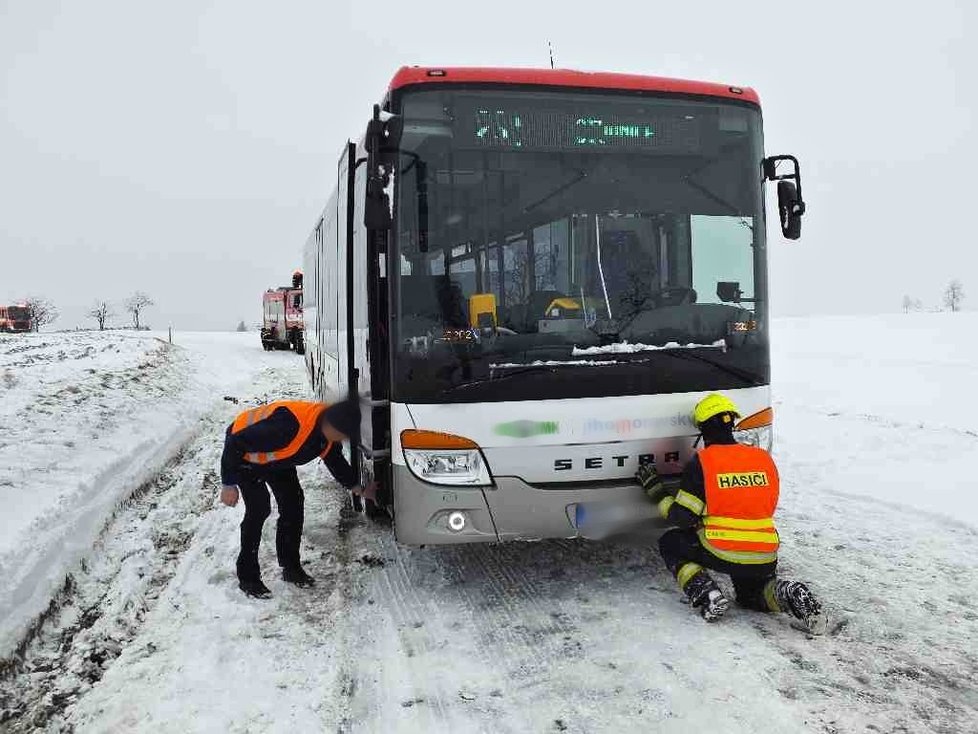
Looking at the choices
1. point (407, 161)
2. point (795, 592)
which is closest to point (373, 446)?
point (407, 161)

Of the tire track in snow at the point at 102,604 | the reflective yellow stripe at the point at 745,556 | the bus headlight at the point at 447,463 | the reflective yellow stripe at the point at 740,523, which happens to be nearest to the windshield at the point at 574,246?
the bus headlight at the point at 447,463

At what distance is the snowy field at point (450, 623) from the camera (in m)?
3.38

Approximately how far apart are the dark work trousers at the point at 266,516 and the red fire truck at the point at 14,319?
213 ft

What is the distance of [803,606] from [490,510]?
1.88 m

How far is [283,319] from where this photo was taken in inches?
1283

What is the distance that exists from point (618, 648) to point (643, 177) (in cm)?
286

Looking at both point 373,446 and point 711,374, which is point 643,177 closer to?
point 711,374

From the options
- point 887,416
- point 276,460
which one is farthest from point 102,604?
point 887,416

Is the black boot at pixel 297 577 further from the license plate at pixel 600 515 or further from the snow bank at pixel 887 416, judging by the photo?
the snow bank at pixel 887 416

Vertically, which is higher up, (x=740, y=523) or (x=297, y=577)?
A: (x=740, y=523)

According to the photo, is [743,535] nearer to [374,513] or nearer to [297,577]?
[297,577]

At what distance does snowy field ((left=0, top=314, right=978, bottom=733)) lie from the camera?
338cm

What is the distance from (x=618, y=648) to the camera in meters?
3.98

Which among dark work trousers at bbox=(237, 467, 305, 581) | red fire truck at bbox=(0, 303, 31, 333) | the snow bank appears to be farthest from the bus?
red fire truck at bbox=(0, 303, 31, 333)
